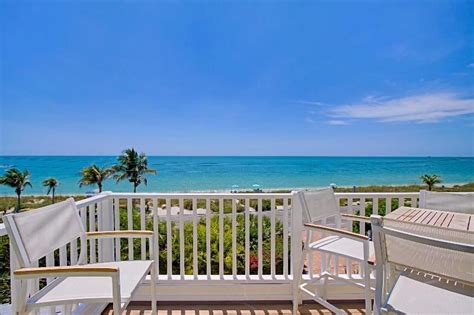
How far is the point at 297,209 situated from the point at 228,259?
1.36 meters

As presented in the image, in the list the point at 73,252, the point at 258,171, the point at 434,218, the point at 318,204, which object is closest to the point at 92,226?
the point at 73,252

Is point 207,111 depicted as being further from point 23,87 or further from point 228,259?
point 228,259

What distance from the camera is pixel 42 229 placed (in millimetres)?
1444

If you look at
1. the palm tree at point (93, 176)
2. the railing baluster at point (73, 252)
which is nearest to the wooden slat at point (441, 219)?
the railing baluster at point (73, 252)

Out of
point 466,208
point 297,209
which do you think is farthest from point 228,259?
point 466,208

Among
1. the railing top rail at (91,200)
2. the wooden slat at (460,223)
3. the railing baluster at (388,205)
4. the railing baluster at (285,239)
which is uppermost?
the railing top rail at (91,200)

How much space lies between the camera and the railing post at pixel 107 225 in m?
2.46

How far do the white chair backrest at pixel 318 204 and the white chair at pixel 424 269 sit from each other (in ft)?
2.57

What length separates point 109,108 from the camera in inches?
842

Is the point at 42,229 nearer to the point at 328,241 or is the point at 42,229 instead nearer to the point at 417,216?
the point at 328,241

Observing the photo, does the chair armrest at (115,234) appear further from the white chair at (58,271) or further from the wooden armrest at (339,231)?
the wooden armrest at (339,231)

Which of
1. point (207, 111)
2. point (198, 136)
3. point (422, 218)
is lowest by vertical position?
point (422, 218)

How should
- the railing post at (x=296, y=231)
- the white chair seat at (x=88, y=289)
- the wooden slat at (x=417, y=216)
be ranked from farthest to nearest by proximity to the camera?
the railing post at (x=296, y=231)
the wooden slat at (x=417, y=216)
the white chair seat at (x=88, y=289)

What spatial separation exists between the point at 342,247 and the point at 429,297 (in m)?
0.85
